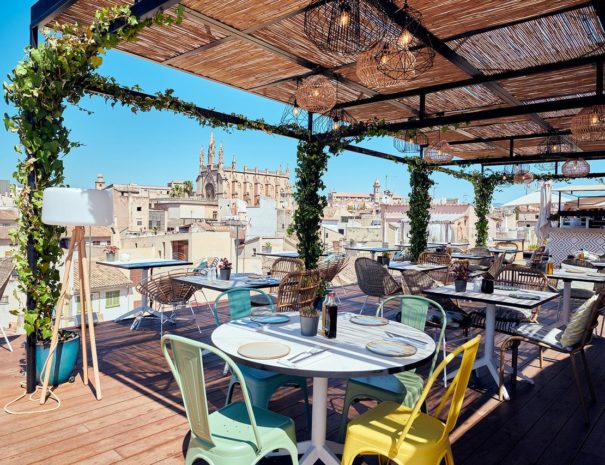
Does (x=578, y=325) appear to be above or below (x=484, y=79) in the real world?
below

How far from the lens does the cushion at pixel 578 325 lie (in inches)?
115

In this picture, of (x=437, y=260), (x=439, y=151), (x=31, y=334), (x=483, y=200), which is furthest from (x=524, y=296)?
(x=483, y=200)

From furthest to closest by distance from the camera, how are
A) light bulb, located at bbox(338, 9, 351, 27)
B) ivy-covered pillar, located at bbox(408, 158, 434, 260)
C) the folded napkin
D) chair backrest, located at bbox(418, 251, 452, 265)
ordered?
ivy-covered pillar, located at bbox(408, 158, 434, 260) < chair backrest, located at bbox(418, 251, 452, 265) < the folded napkin < light bulb, located at bbox(338, 9, 351, 27)

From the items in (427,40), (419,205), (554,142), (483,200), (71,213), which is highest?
(427,40)

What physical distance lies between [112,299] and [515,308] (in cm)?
1546

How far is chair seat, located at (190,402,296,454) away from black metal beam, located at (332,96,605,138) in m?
3.97

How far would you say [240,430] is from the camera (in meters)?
1.79

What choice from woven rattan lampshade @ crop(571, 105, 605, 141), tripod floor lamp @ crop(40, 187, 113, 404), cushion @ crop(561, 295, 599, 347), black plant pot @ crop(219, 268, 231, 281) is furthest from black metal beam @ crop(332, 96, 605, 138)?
tripod floor lamp @ crop(40, 187, 113, 404)

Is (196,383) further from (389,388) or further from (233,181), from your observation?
(233,181)

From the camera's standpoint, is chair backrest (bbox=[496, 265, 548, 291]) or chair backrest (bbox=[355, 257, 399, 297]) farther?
chair backrest (bbox=[355, 257, 399, 297])

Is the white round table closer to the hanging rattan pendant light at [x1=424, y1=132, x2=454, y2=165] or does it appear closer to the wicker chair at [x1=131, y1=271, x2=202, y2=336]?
the wicker chair at [x1=131, y1=271, x2=202, y2=336]

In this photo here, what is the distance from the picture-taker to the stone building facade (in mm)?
74562

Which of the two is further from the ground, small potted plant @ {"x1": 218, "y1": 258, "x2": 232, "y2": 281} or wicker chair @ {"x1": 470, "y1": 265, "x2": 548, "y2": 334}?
small potted plant @ {"x1": 218, "y1": 258, "x2": 232, "y2": 281}

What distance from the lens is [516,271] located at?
15.8 feet
